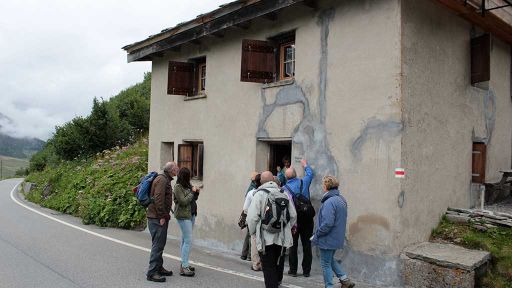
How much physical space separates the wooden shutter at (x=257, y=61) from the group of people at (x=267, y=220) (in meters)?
1.89

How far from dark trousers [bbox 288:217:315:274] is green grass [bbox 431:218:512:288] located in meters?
2.20

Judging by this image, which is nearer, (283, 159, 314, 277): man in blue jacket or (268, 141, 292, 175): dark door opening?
(283, 159, 314, 277): man in blue jacket

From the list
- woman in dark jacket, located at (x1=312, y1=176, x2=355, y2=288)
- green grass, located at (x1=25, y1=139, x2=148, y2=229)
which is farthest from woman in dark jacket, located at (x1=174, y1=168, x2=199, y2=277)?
green grass, located at (x1=25, y1=139, x2=148, y2=229)

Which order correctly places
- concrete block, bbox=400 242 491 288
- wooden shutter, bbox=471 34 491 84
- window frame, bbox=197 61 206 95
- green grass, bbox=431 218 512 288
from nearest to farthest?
concrete block, bbox=400 242 491 288
green grass, bbox=431 218 512 288
wooden shutter, bbox=471 34 491 84
window frame, bbox=197 61 206 95

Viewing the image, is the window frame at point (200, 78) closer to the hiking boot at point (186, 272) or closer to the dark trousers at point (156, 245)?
the dark trousers at point (156, 245)

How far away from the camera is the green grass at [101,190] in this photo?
1309 centimetres

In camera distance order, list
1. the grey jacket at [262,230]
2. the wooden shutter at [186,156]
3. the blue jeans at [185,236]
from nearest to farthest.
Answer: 1. the grey jacket at [262,230]
2. the blue jeans at [185,236]
3. the wooden shutter at [186,156]

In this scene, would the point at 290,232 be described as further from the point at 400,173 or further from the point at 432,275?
the point at 432,275

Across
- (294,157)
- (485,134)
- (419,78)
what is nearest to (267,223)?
(294,157)

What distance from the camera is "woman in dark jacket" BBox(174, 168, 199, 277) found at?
23.5 ft

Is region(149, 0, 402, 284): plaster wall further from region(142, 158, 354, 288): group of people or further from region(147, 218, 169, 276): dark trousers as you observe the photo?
region(147, 218, 169, 276): dark trousers

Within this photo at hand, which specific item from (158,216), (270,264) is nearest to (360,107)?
(270,264)

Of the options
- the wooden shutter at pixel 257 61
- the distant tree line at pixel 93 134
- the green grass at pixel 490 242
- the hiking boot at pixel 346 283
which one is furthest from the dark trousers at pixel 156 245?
the distant tree line at pixel 93 134

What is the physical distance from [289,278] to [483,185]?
4.81 meters
